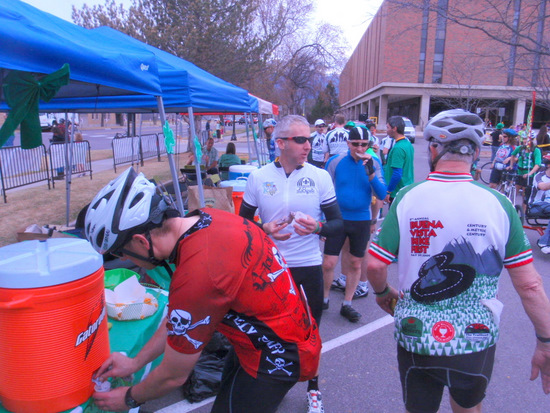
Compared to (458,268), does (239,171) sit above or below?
below

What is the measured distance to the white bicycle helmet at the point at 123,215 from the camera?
1345 millimetres

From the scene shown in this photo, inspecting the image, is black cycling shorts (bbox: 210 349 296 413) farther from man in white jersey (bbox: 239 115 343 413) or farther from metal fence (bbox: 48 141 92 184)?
metal fence (bbox: 48 141 92 184)

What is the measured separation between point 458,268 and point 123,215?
127 cm

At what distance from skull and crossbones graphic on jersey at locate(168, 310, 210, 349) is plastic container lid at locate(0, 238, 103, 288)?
0.42 m

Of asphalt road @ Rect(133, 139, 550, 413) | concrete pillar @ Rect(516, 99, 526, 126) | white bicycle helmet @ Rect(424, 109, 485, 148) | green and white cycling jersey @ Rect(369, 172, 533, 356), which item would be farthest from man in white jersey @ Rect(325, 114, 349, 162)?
concrete pillar @ Rect(516, 99, 526, 126)

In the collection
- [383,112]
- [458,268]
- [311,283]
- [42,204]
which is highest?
[383,112]

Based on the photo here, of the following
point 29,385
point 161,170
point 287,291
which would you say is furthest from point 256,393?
point 161,170

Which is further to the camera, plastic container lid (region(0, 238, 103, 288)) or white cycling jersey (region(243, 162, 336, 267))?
white cycling jersey (region(243, 162, 336, 267))

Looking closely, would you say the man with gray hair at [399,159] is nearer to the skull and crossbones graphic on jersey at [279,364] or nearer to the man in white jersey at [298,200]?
the man in white jersey at [298,200]

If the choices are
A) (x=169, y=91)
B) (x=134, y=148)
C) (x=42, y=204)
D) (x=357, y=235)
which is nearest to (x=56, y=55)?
(x=169, y=91)

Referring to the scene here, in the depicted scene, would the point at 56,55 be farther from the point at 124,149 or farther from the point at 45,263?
the point at 124,149

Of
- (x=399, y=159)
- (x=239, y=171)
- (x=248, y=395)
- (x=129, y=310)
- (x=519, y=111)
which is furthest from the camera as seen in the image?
(x=519, y=111)

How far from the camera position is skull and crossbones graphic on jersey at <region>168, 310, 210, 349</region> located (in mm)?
1254

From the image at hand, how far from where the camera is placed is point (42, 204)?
9.23 m
